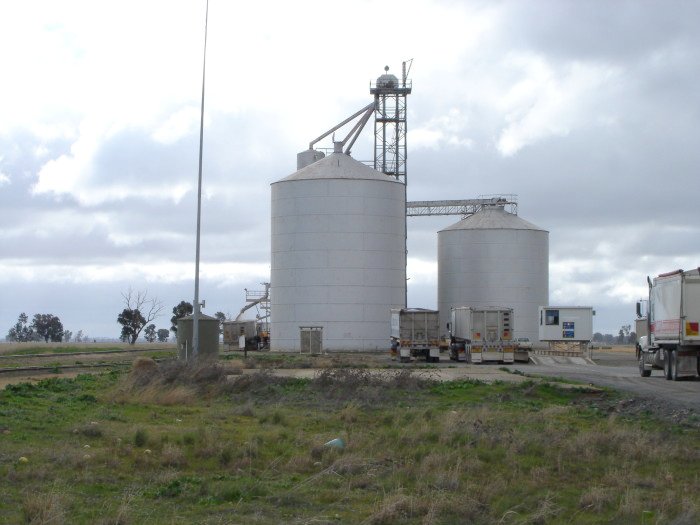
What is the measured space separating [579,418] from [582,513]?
34.3 feet

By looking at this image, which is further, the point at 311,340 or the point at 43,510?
the point at 311,340

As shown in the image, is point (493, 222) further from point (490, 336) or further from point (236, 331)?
point (236, 331)

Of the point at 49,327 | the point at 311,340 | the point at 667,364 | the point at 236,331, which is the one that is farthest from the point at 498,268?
the point at 49,327

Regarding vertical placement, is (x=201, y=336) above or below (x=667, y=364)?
above

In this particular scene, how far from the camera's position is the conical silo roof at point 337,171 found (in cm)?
7188

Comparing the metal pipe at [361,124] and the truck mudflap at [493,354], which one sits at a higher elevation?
the metal pipe at [361,124]

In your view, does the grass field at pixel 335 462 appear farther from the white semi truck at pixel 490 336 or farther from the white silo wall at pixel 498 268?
the white silo wall at pixel 498 268

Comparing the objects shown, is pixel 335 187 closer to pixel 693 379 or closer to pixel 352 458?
pixel 693 379

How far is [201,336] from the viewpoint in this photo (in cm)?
4322

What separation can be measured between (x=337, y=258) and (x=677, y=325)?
3600cm

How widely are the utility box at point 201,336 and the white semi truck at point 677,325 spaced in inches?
705

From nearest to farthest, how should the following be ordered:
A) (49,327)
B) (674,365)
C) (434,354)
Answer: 1. (674,365)
2. (434,354)
3. (49,327)

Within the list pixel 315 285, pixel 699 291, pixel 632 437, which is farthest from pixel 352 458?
pixel 315 285

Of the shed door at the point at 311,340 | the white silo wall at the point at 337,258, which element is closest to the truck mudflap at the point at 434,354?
the shed door at the point at 311,340
